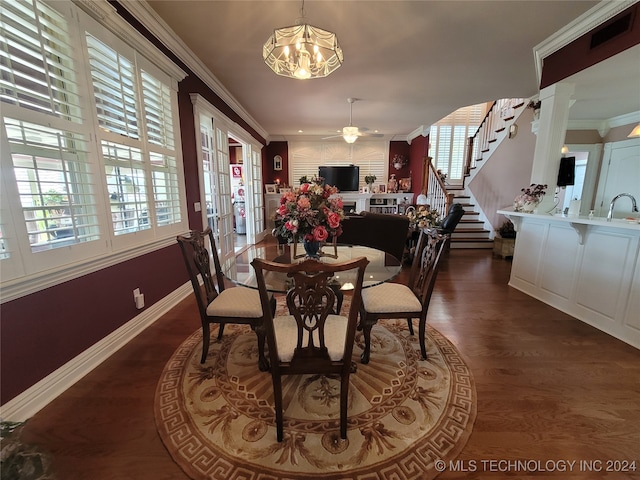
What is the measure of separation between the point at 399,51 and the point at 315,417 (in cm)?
342

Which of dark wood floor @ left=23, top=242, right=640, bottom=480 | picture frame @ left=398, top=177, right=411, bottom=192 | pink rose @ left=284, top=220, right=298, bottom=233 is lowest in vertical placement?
dark wood floor @ left=23, top=242, right=640, bottom=480

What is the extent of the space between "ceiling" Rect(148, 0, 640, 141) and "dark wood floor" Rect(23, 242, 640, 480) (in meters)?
2.52

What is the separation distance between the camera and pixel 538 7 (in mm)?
2098

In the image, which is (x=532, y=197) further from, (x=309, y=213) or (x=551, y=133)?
(x=309, y=213)

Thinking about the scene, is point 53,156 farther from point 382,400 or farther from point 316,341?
point 382,400

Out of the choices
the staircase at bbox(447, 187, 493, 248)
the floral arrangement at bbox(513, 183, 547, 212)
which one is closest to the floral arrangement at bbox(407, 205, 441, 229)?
the floral arrangement at bbox(513, 183, 547, 212)

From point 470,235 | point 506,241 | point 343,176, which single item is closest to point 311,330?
point 506,241

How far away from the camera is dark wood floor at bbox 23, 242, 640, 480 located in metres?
1.19

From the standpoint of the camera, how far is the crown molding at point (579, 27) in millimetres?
2033

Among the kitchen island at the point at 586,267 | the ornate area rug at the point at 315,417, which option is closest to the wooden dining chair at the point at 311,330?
the ornate area rug at the point at 315,417

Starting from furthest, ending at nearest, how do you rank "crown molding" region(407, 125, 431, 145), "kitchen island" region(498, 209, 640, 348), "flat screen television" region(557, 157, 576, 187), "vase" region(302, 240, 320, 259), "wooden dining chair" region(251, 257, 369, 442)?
"crown molding" region(407, 125, 431, 145) < "flat screen television" region(557, 157, 576, 187) < "kitchen island" region(498, 209, 640, 348) < "vase" region(302, 240, 320, 259) < "wooden dining chair" region(251, 257, 369, 442)

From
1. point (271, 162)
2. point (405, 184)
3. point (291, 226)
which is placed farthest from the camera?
point (271, 162)

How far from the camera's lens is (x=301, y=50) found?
1.92 metres

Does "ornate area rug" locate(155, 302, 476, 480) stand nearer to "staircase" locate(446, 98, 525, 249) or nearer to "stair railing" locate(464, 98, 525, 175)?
"staircase" locate(446, 98, 525, 249)
